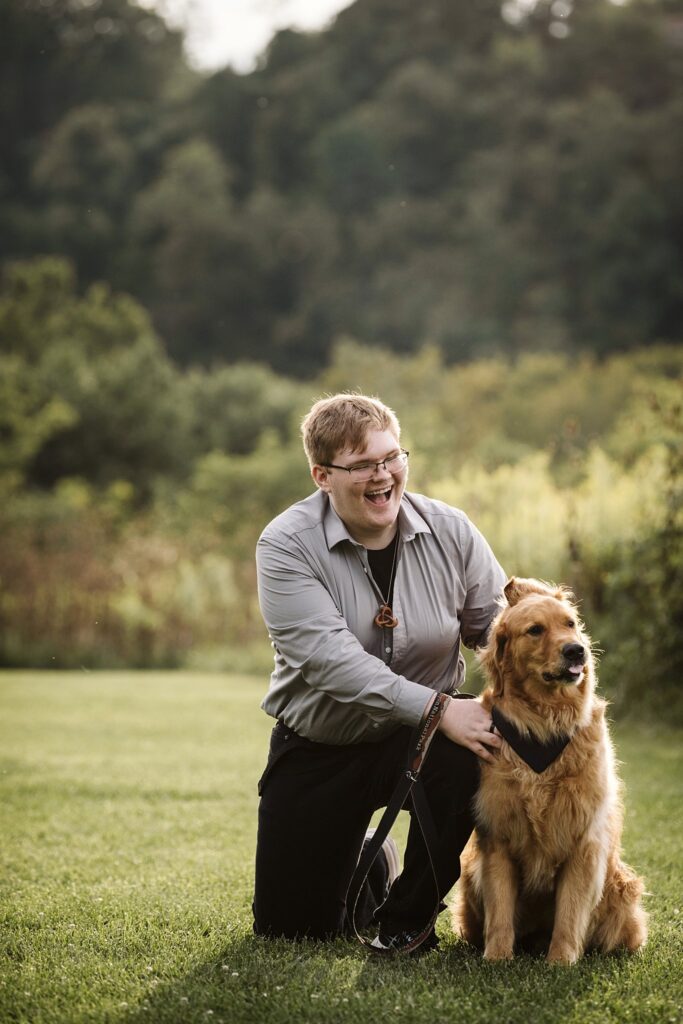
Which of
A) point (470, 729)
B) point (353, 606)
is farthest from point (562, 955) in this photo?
point (353, 606)

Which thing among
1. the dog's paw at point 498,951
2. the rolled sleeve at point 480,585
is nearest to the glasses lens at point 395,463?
the rolled sleeve at point 480,585

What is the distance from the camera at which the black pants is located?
333 cm

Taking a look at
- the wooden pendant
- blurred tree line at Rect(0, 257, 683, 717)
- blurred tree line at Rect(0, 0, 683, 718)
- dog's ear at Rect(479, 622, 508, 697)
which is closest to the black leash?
dog's ear at Rect(479, 622, 508, 697)

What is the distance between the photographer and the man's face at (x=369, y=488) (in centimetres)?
338

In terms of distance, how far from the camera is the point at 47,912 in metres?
3.79

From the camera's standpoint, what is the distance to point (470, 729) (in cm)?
320

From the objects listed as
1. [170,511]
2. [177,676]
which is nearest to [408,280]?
[170,511]

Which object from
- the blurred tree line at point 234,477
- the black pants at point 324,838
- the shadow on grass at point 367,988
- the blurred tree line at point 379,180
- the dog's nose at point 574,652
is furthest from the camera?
the blurred tree line at point 379,180

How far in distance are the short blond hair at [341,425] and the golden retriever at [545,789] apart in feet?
2.10

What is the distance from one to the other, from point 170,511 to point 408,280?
1483 cm

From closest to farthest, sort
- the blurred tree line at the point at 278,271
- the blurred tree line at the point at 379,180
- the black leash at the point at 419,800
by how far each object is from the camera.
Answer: the black leash at the point at 419,800
the blurred tree line at the point at 278,271
the blurred tree line at the point at 379,180

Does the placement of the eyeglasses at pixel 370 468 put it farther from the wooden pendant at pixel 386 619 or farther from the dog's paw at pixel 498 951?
the dog's paw at pixel 498 951

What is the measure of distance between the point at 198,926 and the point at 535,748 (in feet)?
4.34

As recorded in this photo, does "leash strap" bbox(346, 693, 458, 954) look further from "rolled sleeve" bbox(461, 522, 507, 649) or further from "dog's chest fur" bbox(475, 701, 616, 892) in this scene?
"rolled sleeve" bbox(461, 522, 507, 649)
